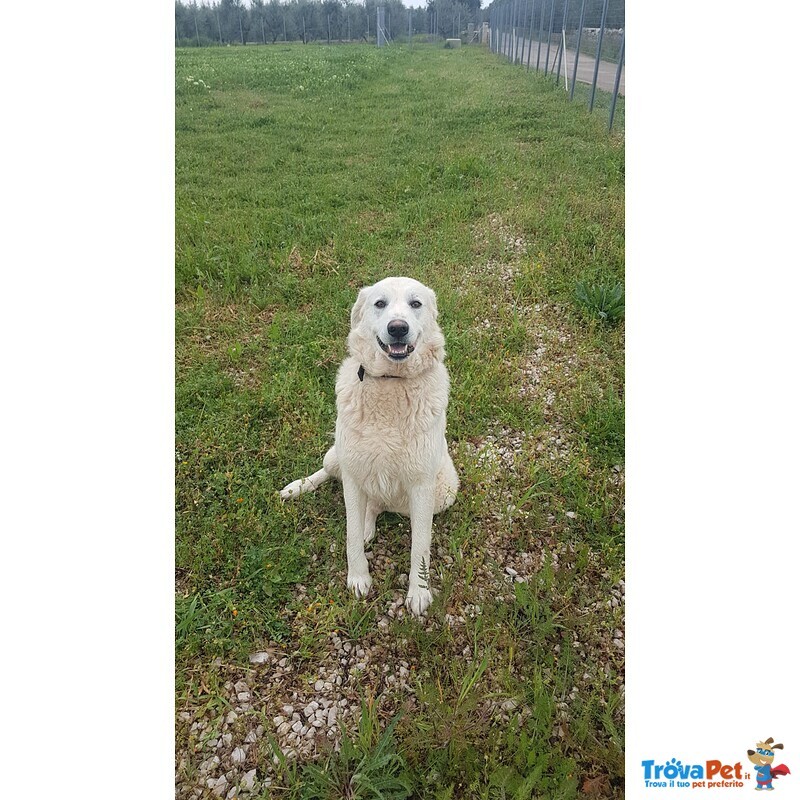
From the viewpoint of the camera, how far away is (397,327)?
86.6 inches

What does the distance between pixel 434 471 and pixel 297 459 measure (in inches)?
49.0

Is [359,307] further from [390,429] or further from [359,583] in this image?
[359,583]

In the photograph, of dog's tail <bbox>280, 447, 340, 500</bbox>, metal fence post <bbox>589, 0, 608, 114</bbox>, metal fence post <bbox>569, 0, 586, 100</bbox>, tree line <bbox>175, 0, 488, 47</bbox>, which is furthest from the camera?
tree line <bbox>175, 0, 488, 47</bbox>

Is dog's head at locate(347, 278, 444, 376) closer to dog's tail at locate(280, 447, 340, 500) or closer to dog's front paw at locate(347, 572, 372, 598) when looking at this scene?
dog's tail at locate(280, 447, 340, 500)

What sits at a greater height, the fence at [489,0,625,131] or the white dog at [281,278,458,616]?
the fence at [489,0,625,131]

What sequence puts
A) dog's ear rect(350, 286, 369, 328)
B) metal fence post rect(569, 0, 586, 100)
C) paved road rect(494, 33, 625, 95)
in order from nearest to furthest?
1. dog's ear rect(350, 286, 369, 328)
2. paved road rect(494, 33, 625, 95)
3. metal fence post rect(569, 0, 586, 100)

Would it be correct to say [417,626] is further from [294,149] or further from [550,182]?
[294,149]

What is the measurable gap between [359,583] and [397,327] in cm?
140

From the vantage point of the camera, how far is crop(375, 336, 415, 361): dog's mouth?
2.27 m

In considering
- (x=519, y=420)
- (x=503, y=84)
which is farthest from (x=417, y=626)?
(x=503, y=84)

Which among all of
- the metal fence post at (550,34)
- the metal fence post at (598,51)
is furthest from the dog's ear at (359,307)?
the metal fence post at (550,34)
